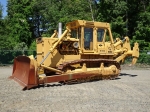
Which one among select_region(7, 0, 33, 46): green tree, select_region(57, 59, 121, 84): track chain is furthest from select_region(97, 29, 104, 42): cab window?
select_region(7, 0, 33, 46): green tree

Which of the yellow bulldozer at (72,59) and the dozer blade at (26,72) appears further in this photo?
the yellow bulldozer at (72,59)

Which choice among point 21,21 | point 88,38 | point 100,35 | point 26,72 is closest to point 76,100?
point 26,72

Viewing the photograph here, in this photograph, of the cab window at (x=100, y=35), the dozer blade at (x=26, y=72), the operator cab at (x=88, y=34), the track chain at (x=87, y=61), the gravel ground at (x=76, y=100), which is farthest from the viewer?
the cab window at (x=100, y=35)

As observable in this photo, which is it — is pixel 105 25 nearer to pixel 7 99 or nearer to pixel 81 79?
pixel 81 79

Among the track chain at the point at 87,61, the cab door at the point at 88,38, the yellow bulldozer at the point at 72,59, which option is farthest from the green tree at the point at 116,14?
the cab door at the point at 88,38

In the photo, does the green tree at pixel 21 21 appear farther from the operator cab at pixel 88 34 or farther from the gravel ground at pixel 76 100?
the gravel ground at pixel 76 100

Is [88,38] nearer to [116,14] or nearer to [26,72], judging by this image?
[26,72]

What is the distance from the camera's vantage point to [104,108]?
737 cm

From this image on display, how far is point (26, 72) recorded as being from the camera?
11.4 meters

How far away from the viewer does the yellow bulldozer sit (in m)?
11.7

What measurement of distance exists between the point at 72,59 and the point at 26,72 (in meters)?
2.59

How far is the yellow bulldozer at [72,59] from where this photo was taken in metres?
11.7

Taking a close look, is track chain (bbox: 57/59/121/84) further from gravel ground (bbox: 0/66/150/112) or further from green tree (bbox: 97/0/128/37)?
green tree (bbox: 97/0/128/37)

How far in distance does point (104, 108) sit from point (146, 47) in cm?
2668
